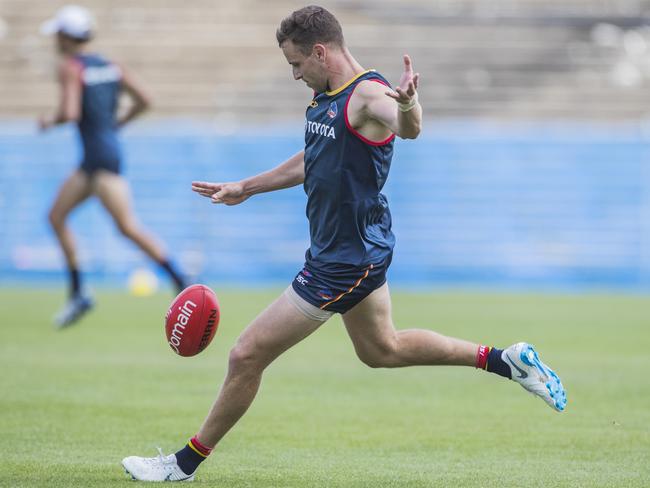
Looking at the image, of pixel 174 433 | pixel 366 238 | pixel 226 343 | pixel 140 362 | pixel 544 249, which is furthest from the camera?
pixel 544 249

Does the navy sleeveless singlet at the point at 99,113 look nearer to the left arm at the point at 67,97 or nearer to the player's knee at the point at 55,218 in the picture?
the left arm at the point at 67,97

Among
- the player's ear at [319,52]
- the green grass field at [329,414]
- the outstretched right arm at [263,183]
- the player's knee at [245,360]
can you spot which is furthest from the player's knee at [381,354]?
the player's ear at [319,52]

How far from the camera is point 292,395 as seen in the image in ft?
27.3

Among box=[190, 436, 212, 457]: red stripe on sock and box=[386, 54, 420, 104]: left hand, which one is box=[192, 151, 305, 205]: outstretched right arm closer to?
box=[386, 54, 420, 104]: left hand

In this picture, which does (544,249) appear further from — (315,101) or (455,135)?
(315,101)

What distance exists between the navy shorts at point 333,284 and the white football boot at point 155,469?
98 cm

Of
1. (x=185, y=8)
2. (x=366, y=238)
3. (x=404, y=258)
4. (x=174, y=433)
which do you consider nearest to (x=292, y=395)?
(x=174, y=433)

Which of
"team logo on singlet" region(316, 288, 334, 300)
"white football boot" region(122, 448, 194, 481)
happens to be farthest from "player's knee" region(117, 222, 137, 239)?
"team logo on singlet" region(316, 288, 334, 300)

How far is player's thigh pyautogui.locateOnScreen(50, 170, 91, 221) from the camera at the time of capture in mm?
12039

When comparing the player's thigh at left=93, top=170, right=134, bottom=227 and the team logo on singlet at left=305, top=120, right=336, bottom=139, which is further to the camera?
the player's thigh at left=93, top=170, right=134, bottom=227

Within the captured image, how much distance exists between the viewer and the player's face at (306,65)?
17.9ft

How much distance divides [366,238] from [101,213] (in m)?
16.4

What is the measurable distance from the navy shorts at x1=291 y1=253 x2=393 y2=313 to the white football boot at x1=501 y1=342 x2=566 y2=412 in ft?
2.97

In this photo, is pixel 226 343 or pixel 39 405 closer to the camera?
pixel 39 405
